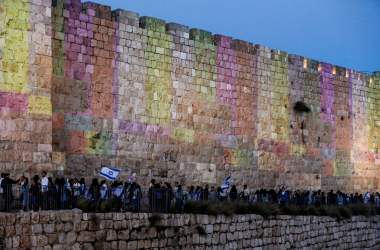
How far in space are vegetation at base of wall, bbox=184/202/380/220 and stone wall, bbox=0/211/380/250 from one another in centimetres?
18

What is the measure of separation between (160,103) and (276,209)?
4480mm

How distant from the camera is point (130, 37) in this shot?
21.1 meters

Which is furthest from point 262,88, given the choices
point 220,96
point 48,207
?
point 48,207

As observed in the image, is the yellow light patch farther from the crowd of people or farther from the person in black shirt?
the person in black shirt

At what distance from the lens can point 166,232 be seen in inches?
613

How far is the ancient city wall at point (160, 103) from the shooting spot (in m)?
17.5

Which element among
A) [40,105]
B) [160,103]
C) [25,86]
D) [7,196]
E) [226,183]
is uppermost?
[160,103]

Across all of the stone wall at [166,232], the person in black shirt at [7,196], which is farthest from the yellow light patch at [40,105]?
the stone wall at [166,232]

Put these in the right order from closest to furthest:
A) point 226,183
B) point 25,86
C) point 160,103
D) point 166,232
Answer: point 166,232 < point 25,86 < point 160,103 < point 226,183

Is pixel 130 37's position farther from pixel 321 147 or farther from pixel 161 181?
pixel 321 147

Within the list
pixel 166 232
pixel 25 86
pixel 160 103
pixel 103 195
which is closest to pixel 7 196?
pixel 103 195

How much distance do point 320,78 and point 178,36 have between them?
7.96m

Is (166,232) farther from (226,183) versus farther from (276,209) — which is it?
(226,183)

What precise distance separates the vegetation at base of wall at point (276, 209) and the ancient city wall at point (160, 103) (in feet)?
8.93
